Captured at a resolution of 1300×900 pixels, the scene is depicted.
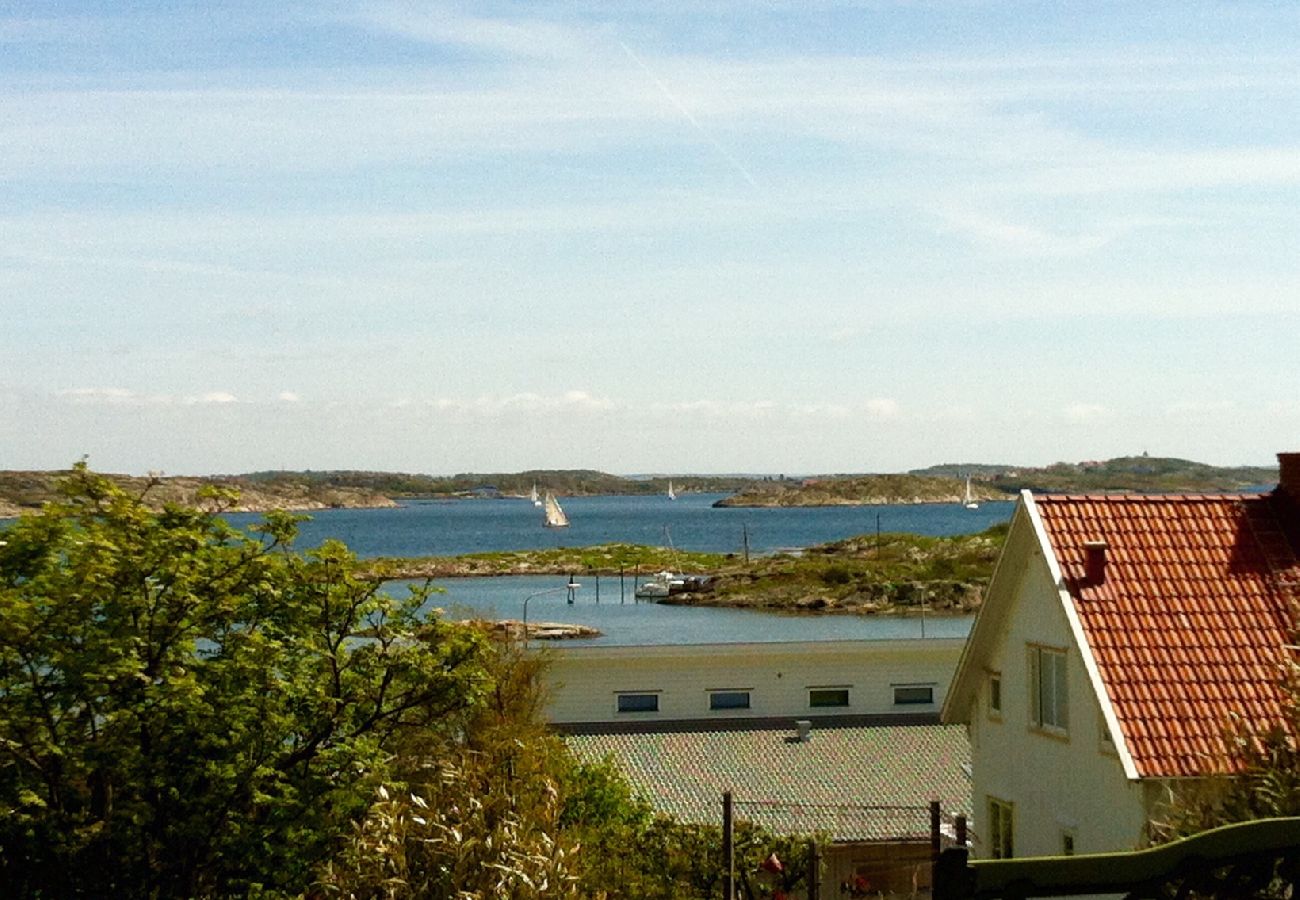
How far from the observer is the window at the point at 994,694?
23.9 metres

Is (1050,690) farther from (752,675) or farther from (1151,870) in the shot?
(752,675)

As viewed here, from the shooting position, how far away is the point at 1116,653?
20141 mm

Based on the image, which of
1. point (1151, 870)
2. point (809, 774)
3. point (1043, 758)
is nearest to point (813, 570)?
point (809, 774)

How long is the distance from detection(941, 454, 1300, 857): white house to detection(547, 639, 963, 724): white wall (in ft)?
53.1

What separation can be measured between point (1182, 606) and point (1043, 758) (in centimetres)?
280

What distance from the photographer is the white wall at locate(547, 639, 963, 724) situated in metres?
39.9

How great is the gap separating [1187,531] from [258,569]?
1235 cm

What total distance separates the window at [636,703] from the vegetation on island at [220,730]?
2182 cm

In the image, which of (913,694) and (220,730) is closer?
(220,730)

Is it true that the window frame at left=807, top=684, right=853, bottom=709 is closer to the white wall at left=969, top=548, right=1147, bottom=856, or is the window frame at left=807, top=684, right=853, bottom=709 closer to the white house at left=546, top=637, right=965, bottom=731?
the white house at left=546, top=637, right=965, bottom=731


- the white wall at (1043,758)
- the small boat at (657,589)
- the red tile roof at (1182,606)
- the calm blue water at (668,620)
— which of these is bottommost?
the calm blue water at (668,620)

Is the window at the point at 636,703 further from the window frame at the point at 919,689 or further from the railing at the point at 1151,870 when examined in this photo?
the railing at the point at 1151,870

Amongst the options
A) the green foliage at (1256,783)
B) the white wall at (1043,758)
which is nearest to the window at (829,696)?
the white wall at (1043,758)

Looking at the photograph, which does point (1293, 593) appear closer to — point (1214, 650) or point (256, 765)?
point (1214, 650)
